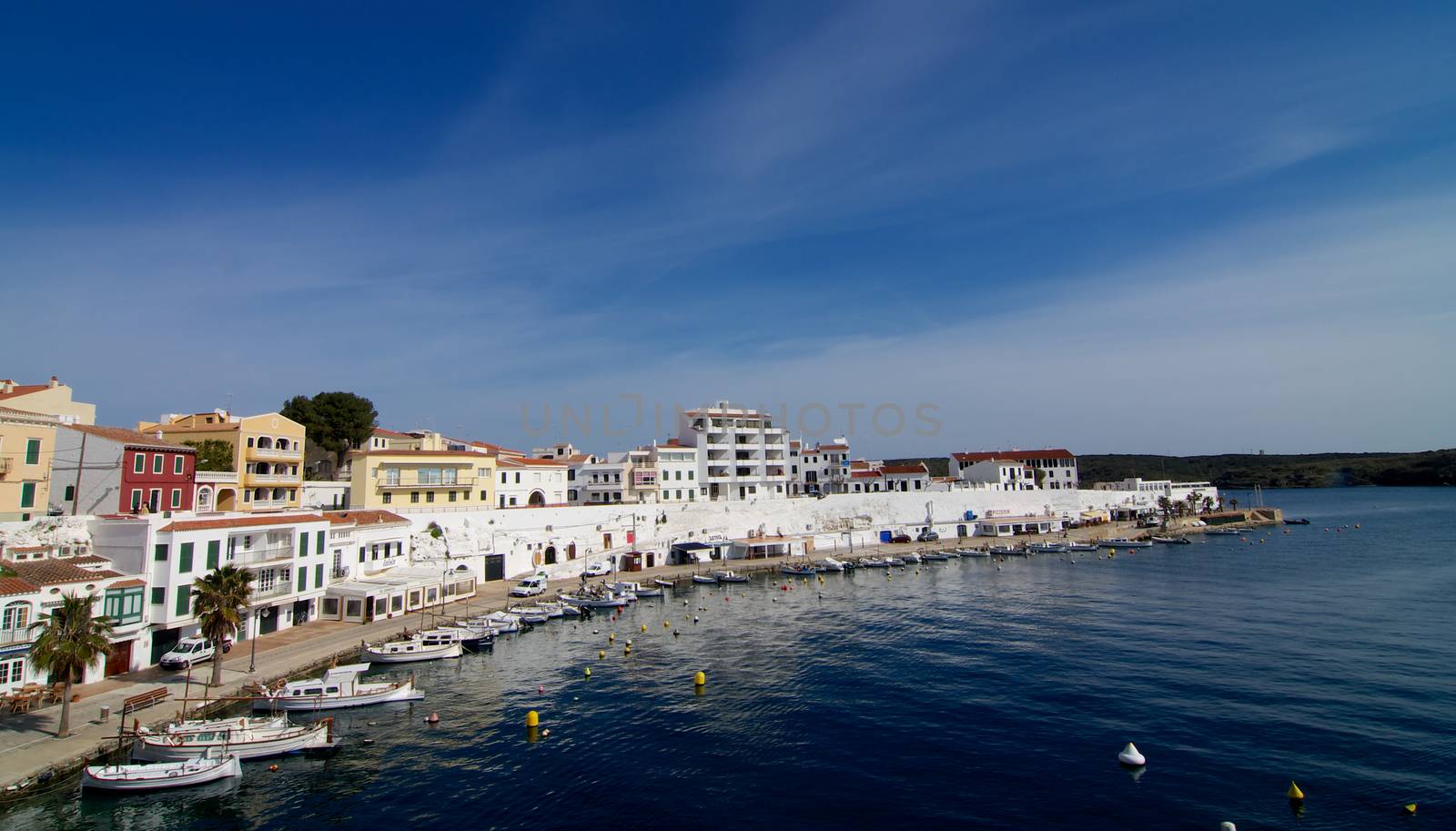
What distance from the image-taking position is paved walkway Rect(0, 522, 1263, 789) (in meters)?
29.5

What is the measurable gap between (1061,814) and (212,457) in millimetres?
72282

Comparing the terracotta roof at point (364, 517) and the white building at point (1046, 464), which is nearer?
the terracotta roof at point (364, 517)

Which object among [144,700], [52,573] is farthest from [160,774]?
[52,573]

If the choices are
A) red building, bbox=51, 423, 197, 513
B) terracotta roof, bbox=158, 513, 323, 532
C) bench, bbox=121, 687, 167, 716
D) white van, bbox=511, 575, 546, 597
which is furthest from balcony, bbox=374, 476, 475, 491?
bench, bbox=121, 687, 167, 716

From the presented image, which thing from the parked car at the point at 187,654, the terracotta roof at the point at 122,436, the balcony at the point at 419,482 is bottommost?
the parked car at the point at 187,654

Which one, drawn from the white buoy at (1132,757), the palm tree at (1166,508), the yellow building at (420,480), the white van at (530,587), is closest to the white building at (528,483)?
the yellow building at (420,480)

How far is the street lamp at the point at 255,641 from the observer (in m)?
41.5

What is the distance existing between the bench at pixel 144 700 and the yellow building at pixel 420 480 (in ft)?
134

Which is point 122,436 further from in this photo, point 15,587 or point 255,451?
point 15,587

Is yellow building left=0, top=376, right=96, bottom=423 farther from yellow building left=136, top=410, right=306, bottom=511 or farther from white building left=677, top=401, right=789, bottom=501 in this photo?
white building left=677, top=401, right=789, bottom=501

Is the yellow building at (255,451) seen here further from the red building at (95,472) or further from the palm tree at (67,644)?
the palm tree at (67,644)

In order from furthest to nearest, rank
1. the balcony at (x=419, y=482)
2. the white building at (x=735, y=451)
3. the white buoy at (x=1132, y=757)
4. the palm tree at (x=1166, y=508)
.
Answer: the palm tree at (x=1166, y=508) → the white building at (x=735, y=451) → the balcony at (x=419, y=482) → the white buoy at (x=1132, y=757)

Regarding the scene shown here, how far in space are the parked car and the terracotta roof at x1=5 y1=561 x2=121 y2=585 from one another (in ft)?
17.5

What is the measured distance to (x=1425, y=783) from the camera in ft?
94.1
